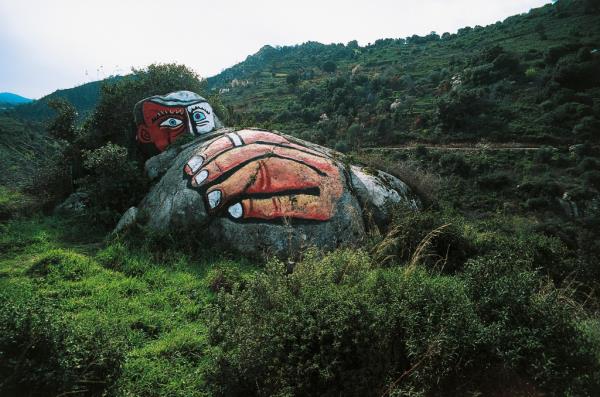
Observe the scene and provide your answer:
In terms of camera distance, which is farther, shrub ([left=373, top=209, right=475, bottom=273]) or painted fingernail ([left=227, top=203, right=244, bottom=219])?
painted fingernail ([left=227, top=203, right=244, bottom=219])

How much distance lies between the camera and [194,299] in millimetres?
6922

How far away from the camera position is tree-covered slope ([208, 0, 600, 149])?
39.8 metres

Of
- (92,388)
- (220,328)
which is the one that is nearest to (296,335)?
(220,328)

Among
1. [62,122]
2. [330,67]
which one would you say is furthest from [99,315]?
[330,67]

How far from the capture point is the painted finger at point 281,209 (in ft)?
31.0

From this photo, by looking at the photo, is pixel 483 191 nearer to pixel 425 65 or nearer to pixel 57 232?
pixel 57 232

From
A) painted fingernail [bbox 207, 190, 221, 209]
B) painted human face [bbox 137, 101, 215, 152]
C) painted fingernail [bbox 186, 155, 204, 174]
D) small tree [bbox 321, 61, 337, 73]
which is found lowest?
painted fingernail [bbox 207, 190, 221, 209]

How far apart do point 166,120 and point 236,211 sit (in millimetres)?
5847

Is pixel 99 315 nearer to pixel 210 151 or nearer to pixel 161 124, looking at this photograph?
pixel 210 151

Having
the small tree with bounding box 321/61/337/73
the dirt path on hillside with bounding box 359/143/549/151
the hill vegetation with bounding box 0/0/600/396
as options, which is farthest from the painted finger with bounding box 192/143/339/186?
Answer: the small tree with bounding box 321/61/337/73

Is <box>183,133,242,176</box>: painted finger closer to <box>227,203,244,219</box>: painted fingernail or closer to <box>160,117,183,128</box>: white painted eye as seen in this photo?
<box>227,203,244,219</box>: painted fingernail

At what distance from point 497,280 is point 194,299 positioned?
16.1 feet

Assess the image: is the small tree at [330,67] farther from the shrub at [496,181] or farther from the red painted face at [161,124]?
the red painted face at [161,124]

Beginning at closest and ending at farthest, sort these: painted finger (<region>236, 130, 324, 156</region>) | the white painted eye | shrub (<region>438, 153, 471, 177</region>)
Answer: painted finger (<region>236, 130, 324, 156</region>)
the white painted eye
shrub (<region>438, 153, 471, 177</region>)
